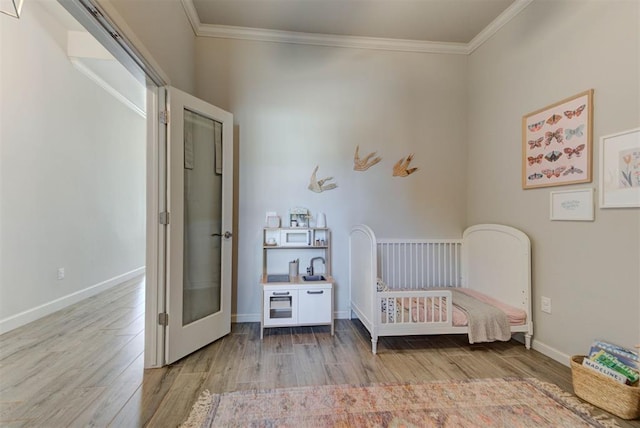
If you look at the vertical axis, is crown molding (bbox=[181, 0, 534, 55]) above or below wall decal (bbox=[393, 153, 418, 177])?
above

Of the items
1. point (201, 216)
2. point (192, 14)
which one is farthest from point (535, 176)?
point (192, 14)

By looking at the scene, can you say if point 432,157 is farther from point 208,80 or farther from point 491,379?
point 208,80

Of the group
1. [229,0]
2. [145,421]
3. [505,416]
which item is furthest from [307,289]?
[229,0]

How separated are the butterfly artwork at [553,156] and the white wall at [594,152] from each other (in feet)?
0.74

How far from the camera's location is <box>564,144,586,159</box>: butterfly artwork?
1.96m

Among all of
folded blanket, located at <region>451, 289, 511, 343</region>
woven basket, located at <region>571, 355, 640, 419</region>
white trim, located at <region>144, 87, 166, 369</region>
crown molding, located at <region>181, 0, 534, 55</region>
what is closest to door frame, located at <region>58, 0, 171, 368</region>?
white trim, located at <region>144, 87, 166, 369</region>

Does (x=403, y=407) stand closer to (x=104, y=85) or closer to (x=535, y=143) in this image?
(x=535, y=143)

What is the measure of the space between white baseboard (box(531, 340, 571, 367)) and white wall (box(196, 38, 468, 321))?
1.23 m

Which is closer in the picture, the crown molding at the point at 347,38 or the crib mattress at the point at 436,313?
the crib mattress at the point at 436,313

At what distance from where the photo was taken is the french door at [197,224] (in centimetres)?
202

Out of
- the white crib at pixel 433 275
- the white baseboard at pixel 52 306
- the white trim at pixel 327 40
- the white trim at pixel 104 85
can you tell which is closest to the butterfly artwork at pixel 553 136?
the white crib at pixel 433 275

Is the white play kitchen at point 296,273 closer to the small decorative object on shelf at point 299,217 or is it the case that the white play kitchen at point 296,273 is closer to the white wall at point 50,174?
the small decorative object on shelf at point 299,217

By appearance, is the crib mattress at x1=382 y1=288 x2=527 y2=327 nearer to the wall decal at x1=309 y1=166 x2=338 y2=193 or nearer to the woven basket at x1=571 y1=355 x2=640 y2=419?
the woven basket at x1=571 y1=355 x2=640 y2=419

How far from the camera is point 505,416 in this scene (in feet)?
4.94
